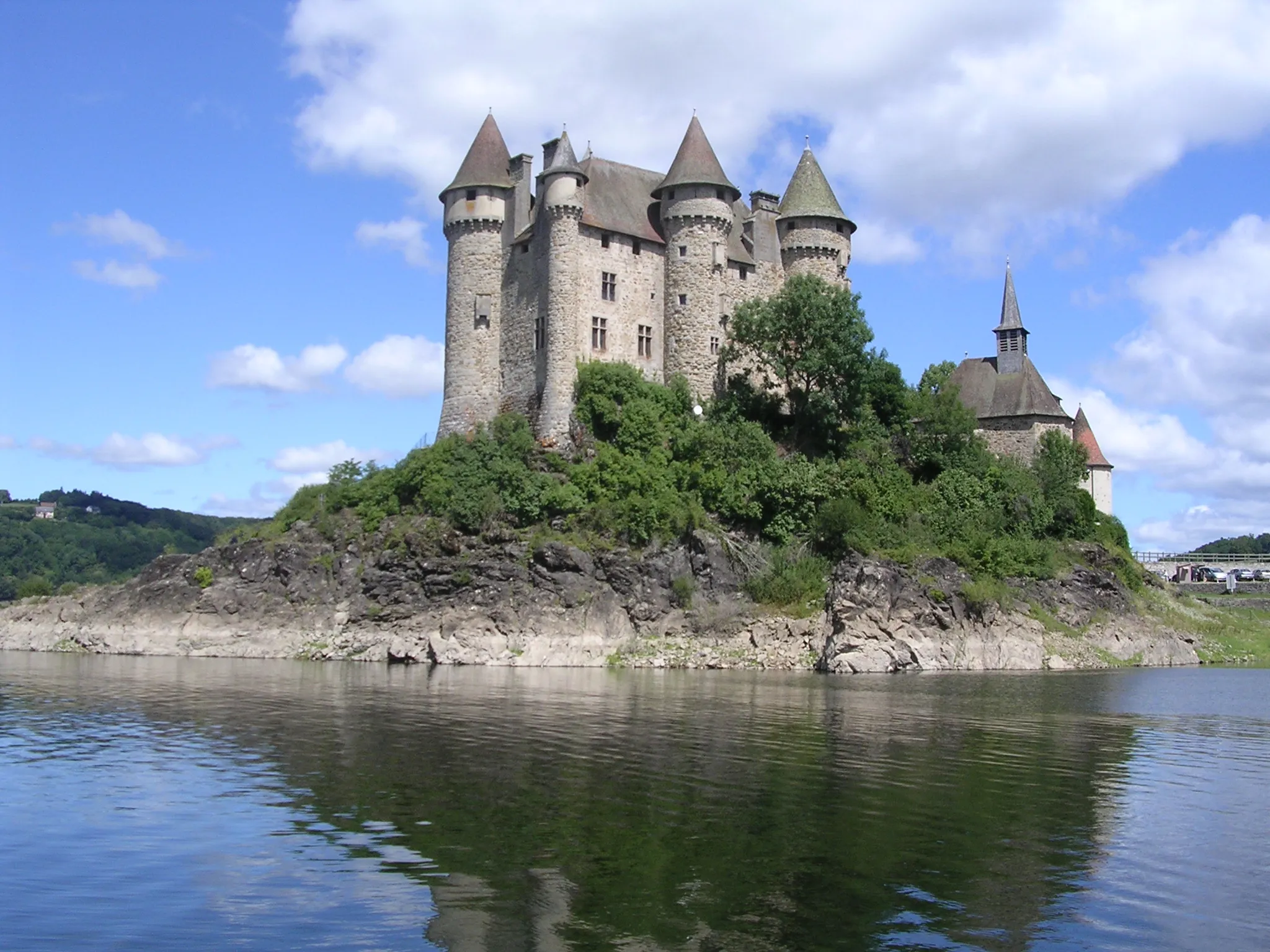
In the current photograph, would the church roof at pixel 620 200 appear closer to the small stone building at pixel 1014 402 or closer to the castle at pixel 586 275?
→ the castle at pixel 586 275

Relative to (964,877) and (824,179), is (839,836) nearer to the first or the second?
(964,877)

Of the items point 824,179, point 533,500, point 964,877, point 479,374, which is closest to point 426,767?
point 964,877

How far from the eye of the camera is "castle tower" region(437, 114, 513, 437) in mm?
59281

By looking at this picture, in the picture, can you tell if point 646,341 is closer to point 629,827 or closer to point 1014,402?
point 1014,402

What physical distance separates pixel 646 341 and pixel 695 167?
339 inches

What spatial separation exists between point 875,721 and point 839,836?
13309mm

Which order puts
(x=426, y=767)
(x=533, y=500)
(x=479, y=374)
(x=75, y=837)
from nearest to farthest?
1. (x=75, y=837)
2. (x=426, y=767)
3. (x=533, y=500)
4. (x=479, y=374)

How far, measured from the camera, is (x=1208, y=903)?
1420 centimetres

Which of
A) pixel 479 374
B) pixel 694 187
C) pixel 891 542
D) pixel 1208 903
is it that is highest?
pixel 694 187

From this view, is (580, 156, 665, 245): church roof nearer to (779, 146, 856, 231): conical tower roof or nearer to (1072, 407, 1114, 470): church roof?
(779, 146, 856, 231): conical tower roof

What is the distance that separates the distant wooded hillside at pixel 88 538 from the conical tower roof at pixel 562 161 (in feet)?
199

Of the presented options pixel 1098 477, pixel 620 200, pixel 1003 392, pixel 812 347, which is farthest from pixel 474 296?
pixel 1098 477

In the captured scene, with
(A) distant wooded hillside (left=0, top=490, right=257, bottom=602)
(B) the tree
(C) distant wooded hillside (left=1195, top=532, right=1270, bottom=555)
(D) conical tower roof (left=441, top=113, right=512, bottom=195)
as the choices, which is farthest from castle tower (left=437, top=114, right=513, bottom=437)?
(C) distant wooded hillside (left=1195, top=532, right=1270, bottom=555)

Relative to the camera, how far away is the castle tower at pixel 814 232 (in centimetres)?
6291
